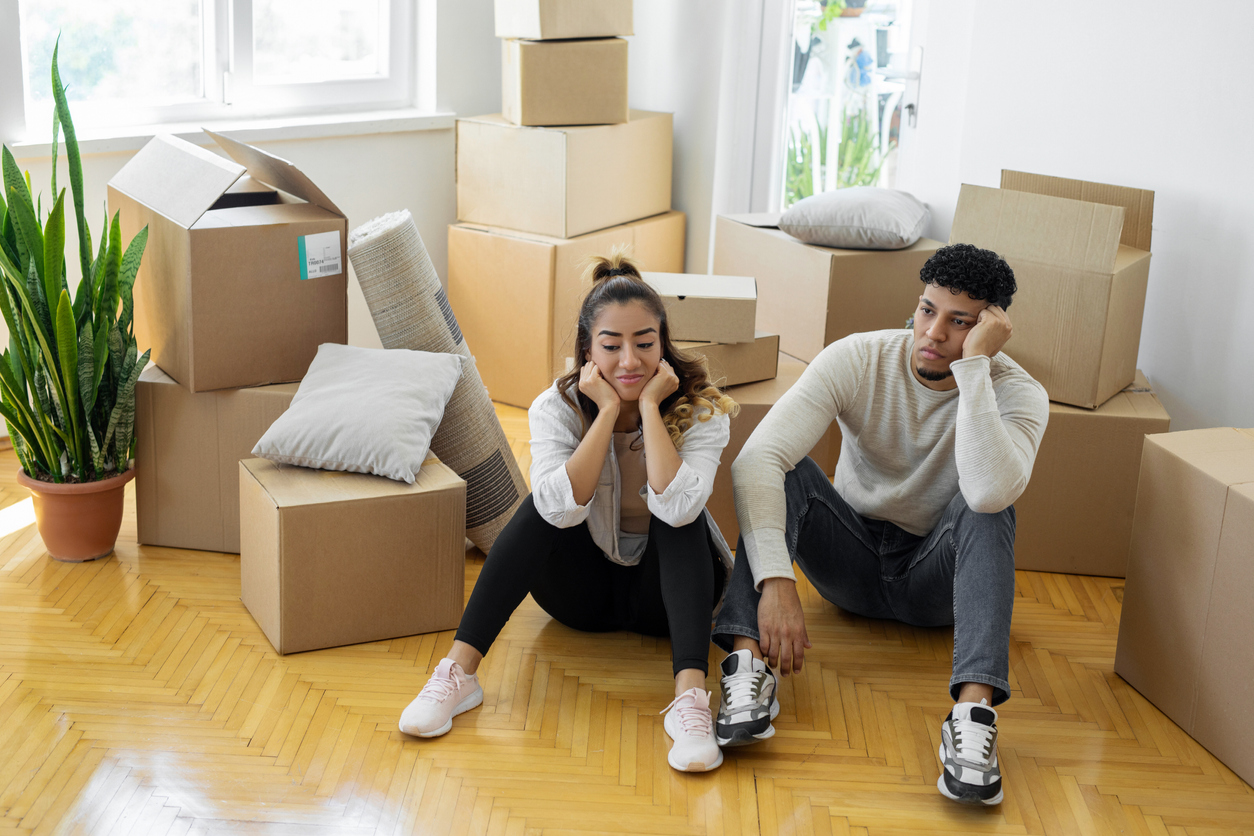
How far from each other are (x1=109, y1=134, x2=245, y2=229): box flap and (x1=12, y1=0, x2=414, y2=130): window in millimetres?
560

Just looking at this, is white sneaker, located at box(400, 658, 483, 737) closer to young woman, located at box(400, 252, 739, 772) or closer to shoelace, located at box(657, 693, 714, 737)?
young woman, located at box(400, 252, 739, 772)

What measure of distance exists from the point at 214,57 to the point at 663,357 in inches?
81.9

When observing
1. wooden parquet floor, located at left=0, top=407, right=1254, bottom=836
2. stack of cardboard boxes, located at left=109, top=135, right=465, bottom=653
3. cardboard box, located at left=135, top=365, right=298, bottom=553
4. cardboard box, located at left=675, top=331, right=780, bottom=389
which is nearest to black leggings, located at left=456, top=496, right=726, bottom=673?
wooden parquet floor, located at left=0, top=407, right=1254, bottom=836

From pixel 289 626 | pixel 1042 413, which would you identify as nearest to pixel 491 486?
pixel 289 626

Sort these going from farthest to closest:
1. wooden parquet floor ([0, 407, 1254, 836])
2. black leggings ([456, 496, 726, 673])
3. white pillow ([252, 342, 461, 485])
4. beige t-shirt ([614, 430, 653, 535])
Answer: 1. white pillow ([252, 342, 461, 485])
2. beige t-shirt ([614, 430, 653, 535])
3. black leggings ([456, 496, 726, 673])
4. wooden parquet floor ([0, 407, 1254, 836])

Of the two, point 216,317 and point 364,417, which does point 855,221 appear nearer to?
point 364,417

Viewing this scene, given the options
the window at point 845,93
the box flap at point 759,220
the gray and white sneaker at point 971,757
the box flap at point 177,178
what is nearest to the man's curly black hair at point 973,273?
the gray and white sneaker at point 971,757

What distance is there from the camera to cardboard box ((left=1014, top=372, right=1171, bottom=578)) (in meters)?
2.56

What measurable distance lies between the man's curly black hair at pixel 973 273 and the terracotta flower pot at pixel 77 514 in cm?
178

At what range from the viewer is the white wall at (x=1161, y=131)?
2.59m

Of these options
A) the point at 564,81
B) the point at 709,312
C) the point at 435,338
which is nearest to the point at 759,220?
the point at 564,81

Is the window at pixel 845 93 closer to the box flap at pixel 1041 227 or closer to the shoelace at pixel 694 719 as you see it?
the box flap at pixel 1041 227

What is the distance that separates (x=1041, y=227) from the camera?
8.31ft

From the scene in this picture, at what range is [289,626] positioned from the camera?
2.17 meters
